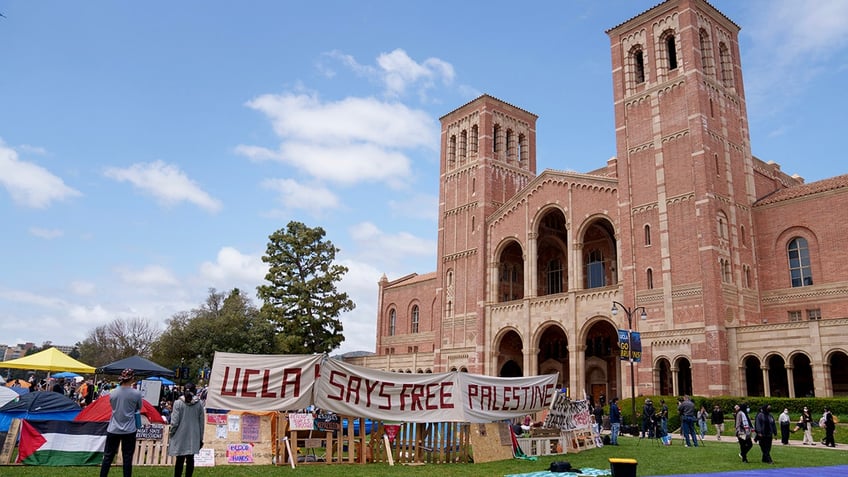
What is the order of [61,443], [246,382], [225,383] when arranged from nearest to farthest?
[61,443] < [225,383] < [246,382]

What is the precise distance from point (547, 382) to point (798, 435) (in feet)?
46.5

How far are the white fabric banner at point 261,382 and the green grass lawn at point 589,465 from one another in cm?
130

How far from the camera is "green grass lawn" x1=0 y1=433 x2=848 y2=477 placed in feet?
40.5

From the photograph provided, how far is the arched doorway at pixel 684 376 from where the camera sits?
107 ft

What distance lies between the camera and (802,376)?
3189cm

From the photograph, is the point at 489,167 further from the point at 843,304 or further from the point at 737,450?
the point at 737,450

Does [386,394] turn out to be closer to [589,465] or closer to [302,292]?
[589,465]

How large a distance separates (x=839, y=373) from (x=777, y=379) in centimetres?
273

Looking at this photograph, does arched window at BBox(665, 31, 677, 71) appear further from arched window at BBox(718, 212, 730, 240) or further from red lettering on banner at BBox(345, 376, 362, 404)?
red lettering on banner at BBox(345, 376, 362, 404)

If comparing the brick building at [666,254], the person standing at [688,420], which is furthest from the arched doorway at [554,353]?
the person standing at [688,420]

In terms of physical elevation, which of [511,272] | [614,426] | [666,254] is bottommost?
[614,426]

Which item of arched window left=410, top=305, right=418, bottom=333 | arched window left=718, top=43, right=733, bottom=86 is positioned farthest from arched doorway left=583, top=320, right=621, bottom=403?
arched window left=410, top=305, right=418, bottom=333

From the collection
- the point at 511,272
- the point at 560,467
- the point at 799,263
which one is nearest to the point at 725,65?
the point at 799,263

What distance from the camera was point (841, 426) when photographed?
80.7 ft
